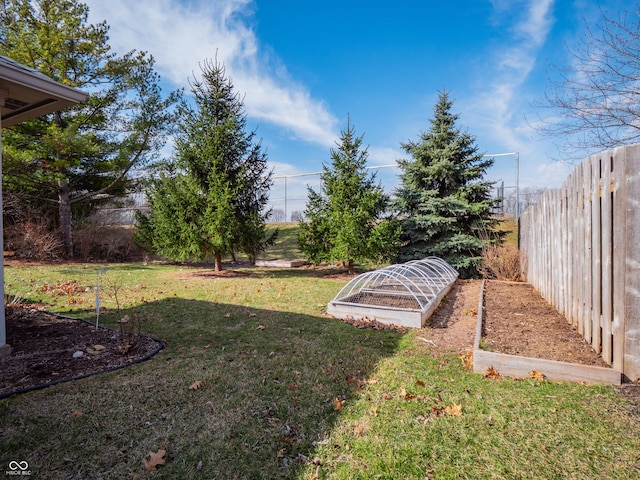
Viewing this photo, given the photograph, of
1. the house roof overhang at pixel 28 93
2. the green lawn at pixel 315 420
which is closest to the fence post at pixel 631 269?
the green lawn at pixel 315 420

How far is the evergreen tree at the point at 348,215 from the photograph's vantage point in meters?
10.2

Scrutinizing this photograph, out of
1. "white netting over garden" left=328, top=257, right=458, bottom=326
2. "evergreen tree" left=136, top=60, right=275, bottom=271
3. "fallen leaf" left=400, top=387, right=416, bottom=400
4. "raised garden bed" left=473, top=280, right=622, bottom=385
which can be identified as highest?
"evergreen tree" left=136, top=60, right=275, bottom=271

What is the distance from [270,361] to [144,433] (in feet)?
4.92

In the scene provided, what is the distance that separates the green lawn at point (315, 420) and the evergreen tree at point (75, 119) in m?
12.6

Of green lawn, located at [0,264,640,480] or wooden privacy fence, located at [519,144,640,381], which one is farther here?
wooden privacy fence, located at [519,144,640,381]

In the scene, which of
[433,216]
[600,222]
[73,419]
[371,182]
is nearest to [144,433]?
[73,419]

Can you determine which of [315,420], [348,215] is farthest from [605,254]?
[348,215]

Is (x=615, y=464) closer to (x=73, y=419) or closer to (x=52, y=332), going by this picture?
(x=73, y=419)

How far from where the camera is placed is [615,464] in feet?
6.38

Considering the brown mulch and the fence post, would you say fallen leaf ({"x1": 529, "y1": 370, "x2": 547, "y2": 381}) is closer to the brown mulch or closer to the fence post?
the fence post

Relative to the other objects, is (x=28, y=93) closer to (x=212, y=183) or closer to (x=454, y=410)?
(x=454, y=410)

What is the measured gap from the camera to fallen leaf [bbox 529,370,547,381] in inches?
123

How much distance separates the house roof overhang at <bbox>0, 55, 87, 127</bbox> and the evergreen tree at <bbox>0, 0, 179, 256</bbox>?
29.5ft
